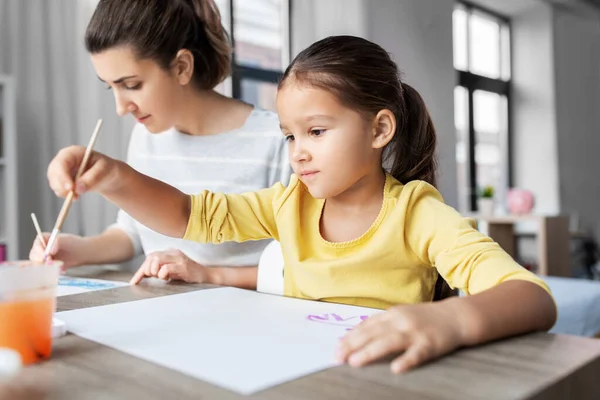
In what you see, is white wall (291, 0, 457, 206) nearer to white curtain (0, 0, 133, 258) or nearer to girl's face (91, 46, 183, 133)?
white curtain (0, 0, 133, 258)

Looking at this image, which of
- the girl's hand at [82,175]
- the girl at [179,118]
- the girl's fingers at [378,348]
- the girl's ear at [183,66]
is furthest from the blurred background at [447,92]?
the girl's fingers at [378,348]

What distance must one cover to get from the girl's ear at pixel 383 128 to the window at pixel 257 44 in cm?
259

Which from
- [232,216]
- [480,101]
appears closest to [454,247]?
[232,216]

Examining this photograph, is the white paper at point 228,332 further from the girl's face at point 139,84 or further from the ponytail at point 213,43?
the ponytail at point 213,43

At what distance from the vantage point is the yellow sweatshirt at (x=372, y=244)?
719mm

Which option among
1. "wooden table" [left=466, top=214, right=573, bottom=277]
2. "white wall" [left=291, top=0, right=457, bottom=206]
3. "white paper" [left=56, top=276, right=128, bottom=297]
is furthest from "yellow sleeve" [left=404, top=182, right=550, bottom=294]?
"wooden table" [left=466, top=214, right=573, bottom=277]

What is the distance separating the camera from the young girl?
0.77 m

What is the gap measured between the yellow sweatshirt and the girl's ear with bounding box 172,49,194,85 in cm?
40

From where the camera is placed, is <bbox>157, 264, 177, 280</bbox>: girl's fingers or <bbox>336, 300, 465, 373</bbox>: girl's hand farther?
<bbox>157, 264, 177, 280</bbox>: girl's fingers

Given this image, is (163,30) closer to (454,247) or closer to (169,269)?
(169,269)

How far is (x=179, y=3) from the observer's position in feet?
4.09

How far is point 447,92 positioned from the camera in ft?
15.2

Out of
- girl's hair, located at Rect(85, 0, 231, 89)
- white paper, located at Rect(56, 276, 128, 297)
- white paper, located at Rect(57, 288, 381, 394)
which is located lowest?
white paper, located at Rect(56, 276, 128, 297)

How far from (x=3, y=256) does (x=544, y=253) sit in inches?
127
